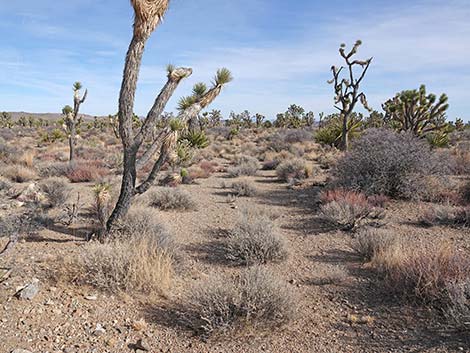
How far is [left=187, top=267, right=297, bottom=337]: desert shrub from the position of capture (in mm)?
4082

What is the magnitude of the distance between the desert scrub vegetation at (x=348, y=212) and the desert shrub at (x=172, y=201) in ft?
11.4

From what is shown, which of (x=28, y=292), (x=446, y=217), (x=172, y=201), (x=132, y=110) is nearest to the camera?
(x=28, y=292)

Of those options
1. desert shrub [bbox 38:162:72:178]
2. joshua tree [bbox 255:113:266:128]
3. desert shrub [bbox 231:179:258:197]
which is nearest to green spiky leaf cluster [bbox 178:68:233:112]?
desert shrub [bbox 231:179:258:197]

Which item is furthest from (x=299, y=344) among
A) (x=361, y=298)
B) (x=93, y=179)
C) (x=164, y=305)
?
(x=93, y=179)

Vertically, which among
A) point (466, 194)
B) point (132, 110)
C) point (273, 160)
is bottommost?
point (466, 194)

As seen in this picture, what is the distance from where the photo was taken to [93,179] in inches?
Answer: 532

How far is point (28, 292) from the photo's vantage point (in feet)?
15.0

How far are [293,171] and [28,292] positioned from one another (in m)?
11.1

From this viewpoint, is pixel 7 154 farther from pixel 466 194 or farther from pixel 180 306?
pixel 466 194

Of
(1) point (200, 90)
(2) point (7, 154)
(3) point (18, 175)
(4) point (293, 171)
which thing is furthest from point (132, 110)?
(2) point (7, 154)

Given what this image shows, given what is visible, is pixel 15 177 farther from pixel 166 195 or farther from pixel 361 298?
pixel 361 298

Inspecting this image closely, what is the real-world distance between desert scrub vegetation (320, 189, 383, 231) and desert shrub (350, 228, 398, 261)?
4.11ft

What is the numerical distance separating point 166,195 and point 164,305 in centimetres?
548

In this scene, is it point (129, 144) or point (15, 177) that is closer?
point (129, 144)
